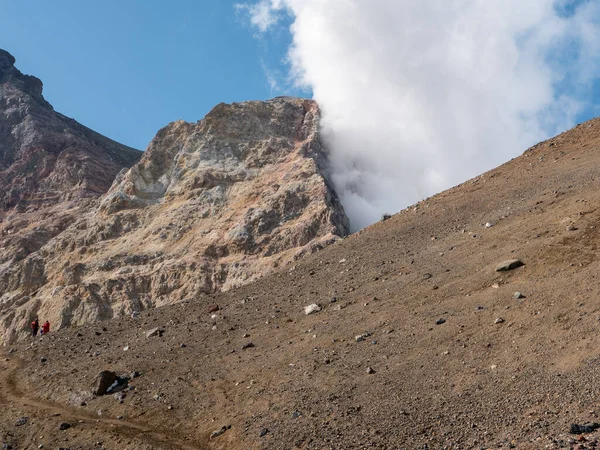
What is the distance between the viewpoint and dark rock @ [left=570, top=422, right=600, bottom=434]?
8531 mm

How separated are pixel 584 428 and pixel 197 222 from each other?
31.8 metres

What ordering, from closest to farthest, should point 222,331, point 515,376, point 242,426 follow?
1. point 515,376
2. point 242,426
3. point 222,331

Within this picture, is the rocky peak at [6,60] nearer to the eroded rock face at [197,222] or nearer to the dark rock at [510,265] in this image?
the eroded rock face at [197,222]

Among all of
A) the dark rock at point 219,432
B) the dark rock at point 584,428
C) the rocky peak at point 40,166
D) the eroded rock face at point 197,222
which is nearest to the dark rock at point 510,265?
the dark rock at point 584,428

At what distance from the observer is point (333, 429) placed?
446 inches

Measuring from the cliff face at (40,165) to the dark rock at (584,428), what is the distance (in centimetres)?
4518

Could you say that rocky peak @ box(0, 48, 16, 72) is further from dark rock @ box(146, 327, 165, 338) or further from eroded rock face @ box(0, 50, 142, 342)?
dark rock @ box(146, 327, 165, 338)

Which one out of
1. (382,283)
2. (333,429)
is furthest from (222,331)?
(333,429)

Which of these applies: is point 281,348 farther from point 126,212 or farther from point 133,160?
point 133,160

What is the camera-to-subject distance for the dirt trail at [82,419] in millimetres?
13086

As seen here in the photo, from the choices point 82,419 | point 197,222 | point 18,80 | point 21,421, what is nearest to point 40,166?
point 18,80

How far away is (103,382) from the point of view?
1672cm

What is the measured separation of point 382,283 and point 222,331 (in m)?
5.82

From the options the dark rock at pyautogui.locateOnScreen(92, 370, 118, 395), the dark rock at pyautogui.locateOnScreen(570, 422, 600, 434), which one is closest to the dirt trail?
the dark rock at pyautogui.locateOnScreen(92, 370, 118, 395)
